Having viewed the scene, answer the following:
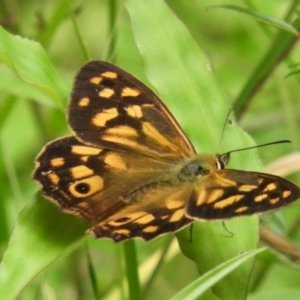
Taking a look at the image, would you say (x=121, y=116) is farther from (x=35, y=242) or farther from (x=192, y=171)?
(x=35, y=242)

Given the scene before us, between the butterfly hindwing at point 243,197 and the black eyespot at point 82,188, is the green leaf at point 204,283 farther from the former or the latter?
the black eyespot at point 82,188

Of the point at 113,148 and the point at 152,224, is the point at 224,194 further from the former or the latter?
the point at 113,148

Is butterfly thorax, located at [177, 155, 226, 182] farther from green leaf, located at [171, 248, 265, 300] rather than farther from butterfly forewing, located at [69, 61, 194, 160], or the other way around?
green leaf, located at [171, 248, 265, 300]

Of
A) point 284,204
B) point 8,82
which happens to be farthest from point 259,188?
point 8,82

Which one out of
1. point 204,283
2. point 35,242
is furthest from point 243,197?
point 35,242

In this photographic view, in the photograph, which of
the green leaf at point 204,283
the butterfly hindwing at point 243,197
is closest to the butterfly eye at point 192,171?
the butterfly hindwing at point 243,197

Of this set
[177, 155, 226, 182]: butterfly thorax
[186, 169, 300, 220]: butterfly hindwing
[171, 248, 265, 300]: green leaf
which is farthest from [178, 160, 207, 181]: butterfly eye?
[171, 248, 265, 300]: green leaf

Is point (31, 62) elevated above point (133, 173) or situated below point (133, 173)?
above
